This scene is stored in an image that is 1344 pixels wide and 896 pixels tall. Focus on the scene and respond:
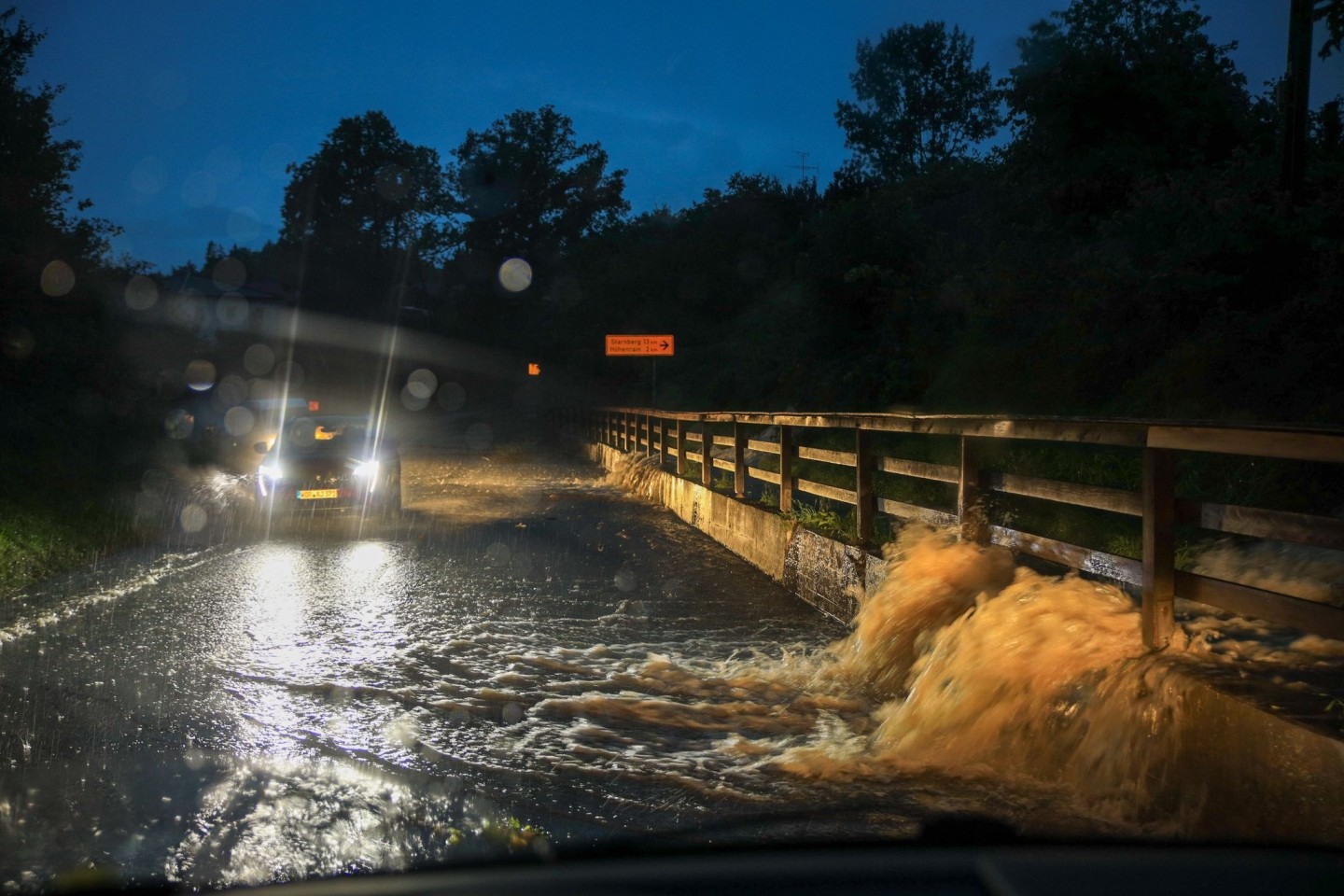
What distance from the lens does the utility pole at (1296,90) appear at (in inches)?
462

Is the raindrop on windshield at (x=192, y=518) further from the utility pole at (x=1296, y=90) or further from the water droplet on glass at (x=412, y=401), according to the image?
the water droplet on glass at (x=412, y=401)

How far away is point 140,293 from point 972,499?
37076 mm

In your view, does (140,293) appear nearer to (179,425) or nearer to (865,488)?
(179,425)

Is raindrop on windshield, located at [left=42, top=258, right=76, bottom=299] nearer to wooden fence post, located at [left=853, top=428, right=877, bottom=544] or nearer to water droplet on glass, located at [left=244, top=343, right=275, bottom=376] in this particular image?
wooden fence post, located at [left=853, top=428, right=877, bottom=544]

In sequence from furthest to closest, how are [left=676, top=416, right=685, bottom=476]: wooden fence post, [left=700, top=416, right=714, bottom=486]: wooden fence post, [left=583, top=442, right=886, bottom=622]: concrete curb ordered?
[left=676, top=416, right=685, bottom=476]: wooden fence post < [left=700, top=416, right=714, bottom=486]: wooden fence post < [left=583, top=442, right=886, bottom=622]: concrete curb

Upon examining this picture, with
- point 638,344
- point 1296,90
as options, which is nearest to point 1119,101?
point 1296,90

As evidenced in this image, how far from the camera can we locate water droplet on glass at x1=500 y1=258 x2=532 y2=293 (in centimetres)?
9938

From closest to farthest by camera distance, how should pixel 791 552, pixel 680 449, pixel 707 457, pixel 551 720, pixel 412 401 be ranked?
pixel 551 720 < pixel 791 552 < pixel 707 457 < pixel 680 449 < pixel 412 401

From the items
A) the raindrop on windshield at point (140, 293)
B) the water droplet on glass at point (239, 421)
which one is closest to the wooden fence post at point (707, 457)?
the water droplet on glass at point (239, 421)

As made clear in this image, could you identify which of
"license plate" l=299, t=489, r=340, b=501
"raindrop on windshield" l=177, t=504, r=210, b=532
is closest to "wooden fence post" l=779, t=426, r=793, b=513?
"license plate" l=299, t=489, r=340, b=501

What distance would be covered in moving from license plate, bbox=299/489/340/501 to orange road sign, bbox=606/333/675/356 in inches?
1346

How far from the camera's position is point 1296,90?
1204cm

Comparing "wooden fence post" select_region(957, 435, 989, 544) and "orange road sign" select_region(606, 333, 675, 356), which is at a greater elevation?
"orange road sign" select_region(606, 333, 675, 356)

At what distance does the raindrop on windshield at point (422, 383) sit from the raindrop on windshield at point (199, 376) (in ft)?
119
